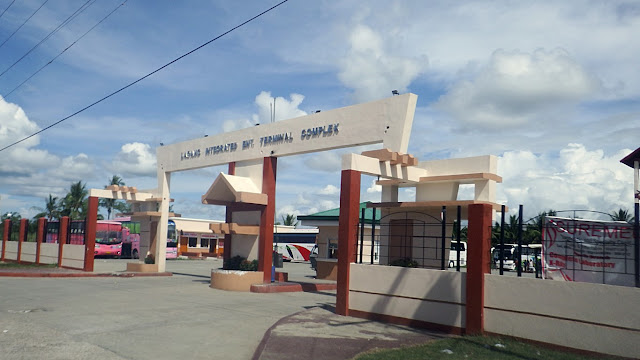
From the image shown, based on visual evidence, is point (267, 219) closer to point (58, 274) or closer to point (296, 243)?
point (58, 274)

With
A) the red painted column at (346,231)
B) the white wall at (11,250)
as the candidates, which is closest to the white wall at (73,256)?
the white wall at (11,250)

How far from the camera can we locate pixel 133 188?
30.0 m

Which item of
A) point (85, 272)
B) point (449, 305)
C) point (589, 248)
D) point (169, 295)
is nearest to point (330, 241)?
point (85, 272)

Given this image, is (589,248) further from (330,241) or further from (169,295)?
(330,241)

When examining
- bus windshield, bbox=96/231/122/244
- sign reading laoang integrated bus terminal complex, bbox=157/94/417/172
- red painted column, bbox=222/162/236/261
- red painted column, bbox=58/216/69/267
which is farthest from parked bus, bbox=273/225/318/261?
red painted column, bbox=222/162/236/261

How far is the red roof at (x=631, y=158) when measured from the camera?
37.8 ft

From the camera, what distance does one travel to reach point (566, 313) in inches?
389

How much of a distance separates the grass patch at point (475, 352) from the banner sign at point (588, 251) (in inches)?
58.0

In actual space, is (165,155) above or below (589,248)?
above

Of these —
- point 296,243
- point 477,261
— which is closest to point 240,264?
point 477,261

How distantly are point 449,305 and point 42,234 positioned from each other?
98.4 feet

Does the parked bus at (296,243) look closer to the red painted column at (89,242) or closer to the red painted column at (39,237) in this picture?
the red painted column at (39,237)

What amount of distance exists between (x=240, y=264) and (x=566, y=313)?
47.4 feet

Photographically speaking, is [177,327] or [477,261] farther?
[177,327]
